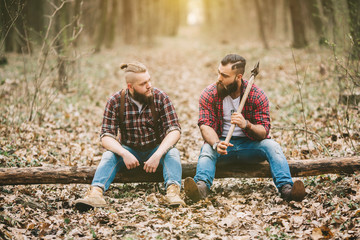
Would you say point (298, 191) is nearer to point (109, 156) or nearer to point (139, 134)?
point (139, 134)

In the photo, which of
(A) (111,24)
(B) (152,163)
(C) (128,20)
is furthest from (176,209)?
(C) (128,20)

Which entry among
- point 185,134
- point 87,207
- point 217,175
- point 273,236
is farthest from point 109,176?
point 185,134

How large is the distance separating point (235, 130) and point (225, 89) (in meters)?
0.55

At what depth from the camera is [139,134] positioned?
4125mm

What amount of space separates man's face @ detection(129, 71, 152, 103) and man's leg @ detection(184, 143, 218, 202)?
0.96m

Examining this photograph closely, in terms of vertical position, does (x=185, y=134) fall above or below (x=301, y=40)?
below

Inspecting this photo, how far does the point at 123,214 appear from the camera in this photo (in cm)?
360

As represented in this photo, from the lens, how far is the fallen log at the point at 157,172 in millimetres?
3809

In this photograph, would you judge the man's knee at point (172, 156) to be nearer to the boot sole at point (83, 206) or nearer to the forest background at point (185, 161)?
the forest background at point (185, 161)

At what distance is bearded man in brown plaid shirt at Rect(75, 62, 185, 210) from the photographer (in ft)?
12.7

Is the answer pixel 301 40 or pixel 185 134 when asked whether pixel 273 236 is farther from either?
pixel 301 40

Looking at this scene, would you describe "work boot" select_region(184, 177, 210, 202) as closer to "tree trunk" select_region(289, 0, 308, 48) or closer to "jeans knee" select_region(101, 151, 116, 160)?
"jeans knee" select_region(101, 151, 116, 160)

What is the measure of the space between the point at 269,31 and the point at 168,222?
23748mm

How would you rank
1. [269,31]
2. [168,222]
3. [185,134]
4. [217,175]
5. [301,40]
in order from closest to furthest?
[168,222], [217,175], [185,134], [301,40], [269,31]
